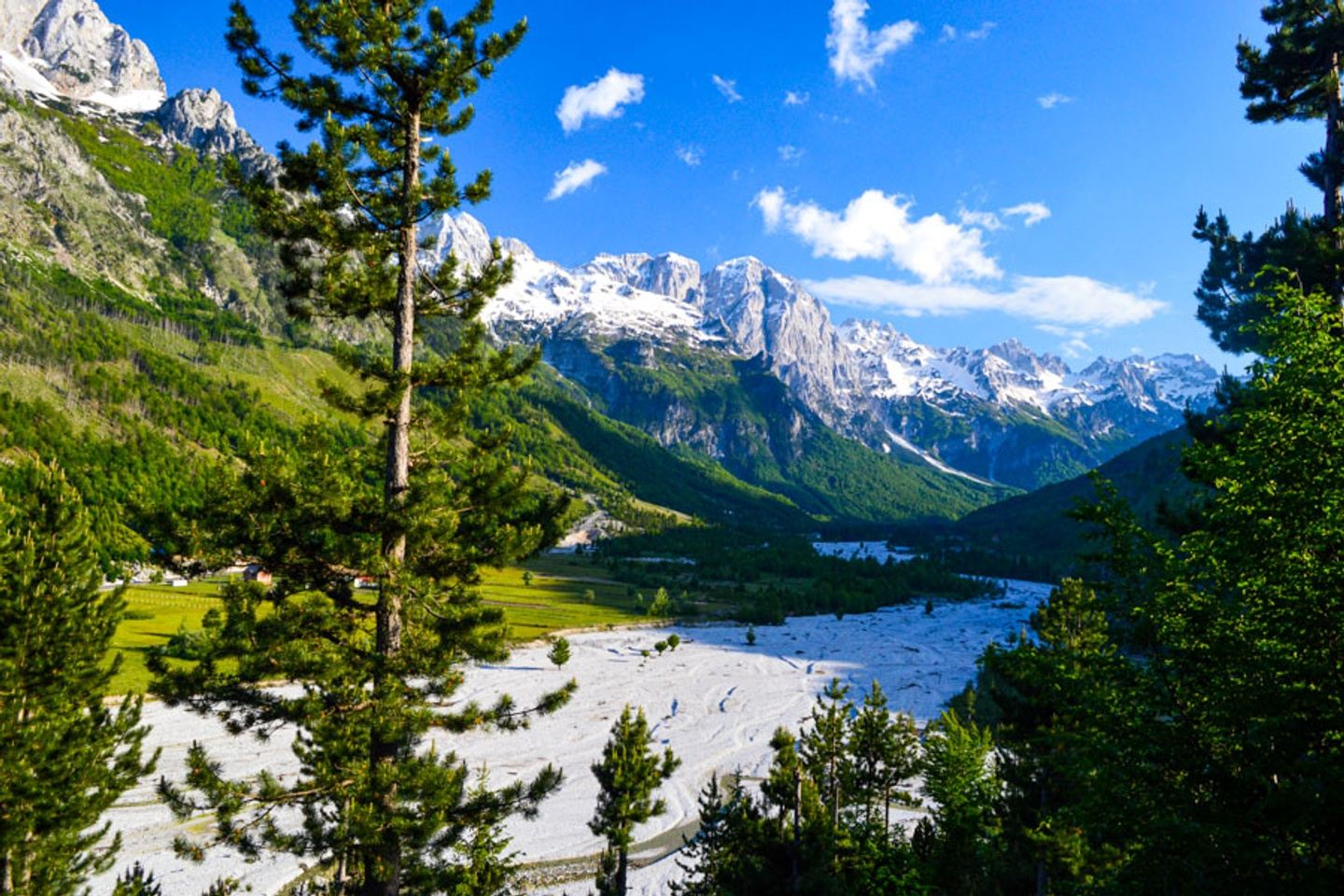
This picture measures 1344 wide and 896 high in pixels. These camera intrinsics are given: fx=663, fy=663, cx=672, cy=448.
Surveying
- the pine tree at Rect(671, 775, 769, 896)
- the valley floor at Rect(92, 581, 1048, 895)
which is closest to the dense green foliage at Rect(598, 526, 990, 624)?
the valley floor at Rect(92, 581, 1048, 895)

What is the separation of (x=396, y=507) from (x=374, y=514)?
699 mm

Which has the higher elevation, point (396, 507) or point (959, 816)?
point (396, 507)

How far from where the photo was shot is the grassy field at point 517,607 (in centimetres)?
7494

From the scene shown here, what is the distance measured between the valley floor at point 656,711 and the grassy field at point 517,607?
7.71 metres

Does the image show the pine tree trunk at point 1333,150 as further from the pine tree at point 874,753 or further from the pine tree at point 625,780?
the pine tree at point 625,780

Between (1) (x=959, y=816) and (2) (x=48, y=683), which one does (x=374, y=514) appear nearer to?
(2) (x=48, y=683)

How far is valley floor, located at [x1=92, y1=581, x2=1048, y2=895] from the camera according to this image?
131 ft

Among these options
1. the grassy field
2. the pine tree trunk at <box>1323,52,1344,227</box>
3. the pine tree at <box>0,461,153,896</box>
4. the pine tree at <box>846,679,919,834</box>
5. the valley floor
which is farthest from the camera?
the grassy field

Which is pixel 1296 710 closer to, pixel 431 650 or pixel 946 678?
pixel 431 650

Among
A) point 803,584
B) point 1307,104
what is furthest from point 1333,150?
point 803,584

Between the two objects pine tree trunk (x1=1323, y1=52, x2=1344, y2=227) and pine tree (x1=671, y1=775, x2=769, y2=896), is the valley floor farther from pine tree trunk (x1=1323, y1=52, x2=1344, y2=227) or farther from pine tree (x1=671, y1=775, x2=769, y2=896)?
pine tree trunk (x1=1323, y1=52, x2=1344, y2=227)

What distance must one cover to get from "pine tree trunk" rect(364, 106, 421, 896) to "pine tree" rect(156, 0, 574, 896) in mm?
43

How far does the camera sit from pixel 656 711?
72.1 metres

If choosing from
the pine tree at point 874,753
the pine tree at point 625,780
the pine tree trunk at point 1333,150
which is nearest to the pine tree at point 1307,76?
the pine tree trunk at point 1333,150
